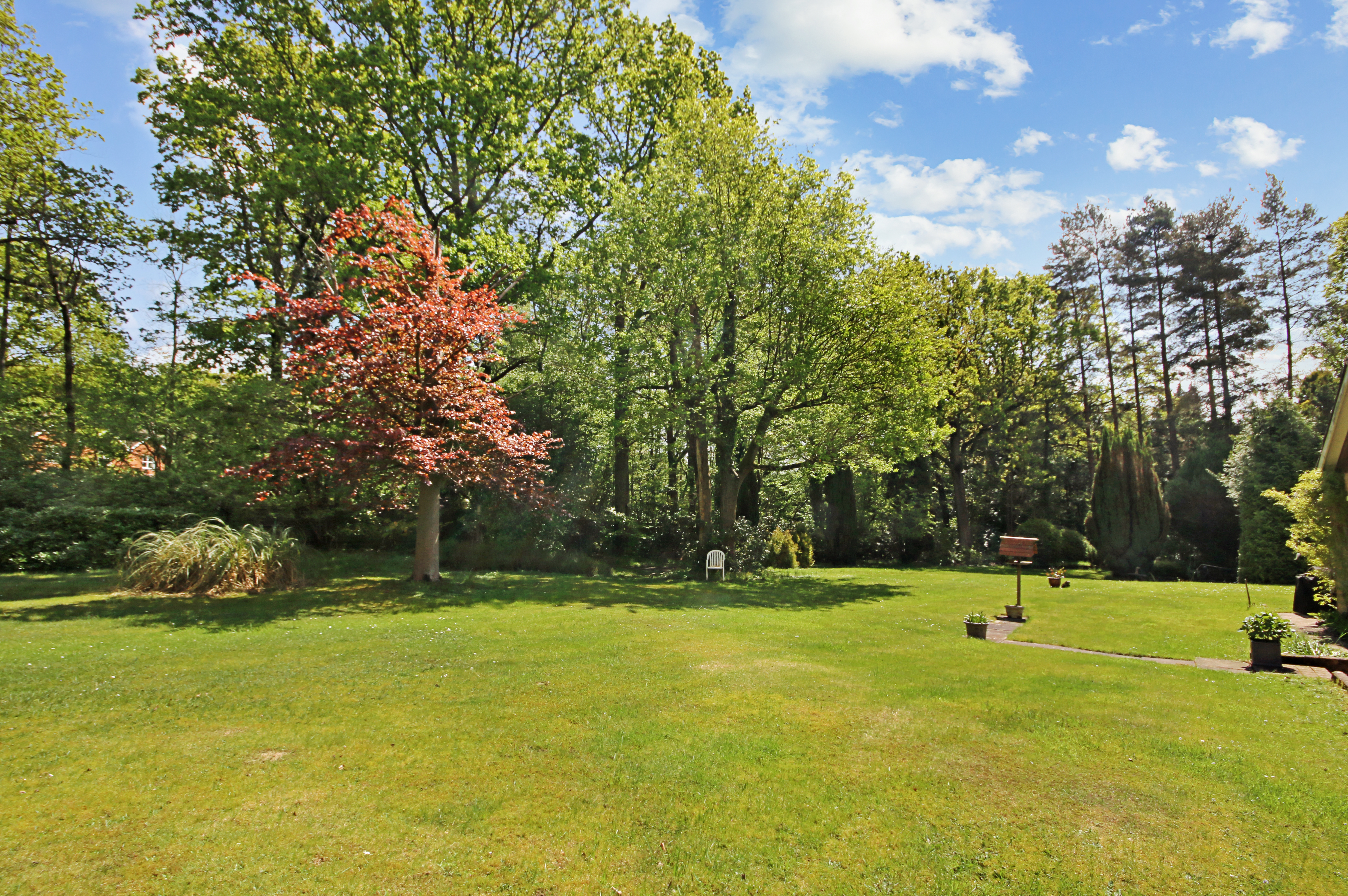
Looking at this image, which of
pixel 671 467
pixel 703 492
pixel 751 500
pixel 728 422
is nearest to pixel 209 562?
pixel 728 422

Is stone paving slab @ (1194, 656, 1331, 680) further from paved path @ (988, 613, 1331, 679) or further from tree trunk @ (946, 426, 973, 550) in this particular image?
tree trunk @ (946, 426, 973, 550)

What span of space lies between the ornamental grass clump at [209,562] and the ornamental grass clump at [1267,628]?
15506 millimetres

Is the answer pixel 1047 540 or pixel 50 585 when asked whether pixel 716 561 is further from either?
pixel 1047 540

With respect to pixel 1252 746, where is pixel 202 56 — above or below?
above

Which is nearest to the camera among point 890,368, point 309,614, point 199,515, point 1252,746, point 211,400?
point 1252,746

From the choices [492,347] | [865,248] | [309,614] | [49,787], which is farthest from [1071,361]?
[49,787]

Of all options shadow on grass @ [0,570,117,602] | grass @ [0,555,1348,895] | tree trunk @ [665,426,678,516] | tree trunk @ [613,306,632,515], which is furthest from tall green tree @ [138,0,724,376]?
grass @ [0,555,1348,895]

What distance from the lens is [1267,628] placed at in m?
8.20

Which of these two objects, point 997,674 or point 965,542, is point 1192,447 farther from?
point 997,674

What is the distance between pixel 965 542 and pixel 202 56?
107ft

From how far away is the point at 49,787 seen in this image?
3986 millimetres

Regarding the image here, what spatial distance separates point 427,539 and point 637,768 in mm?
10494

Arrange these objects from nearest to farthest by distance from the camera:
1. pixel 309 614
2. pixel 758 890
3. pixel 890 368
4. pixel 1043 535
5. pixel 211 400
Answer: pixel 758 890
pixel 309 614
pixel 211 400
pixel 890 368
pixel 1043 535

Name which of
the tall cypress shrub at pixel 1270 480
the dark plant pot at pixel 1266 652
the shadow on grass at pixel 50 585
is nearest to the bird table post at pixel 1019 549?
the dark plant pot at pixel 1266 652
